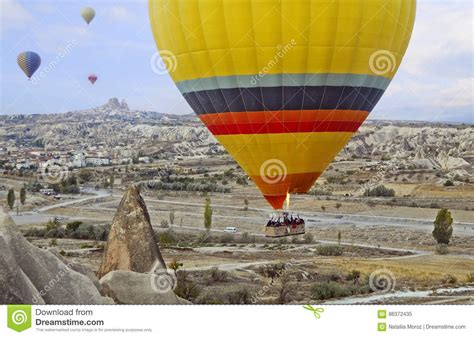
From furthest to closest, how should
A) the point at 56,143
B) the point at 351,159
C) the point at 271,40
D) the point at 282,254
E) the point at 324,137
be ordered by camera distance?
the point at 56,143, the point at 351,159, the point at 282,254, the point at 324,137, the point at 271,40

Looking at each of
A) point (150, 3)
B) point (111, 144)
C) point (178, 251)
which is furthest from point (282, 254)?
point (111, 144)

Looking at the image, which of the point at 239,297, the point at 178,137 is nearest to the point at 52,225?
the point at 239,297

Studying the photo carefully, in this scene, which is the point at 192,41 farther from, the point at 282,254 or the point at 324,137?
the point at 282,254

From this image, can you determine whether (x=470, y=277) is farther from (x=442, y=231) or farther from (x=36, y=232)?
(x=36, y=232)

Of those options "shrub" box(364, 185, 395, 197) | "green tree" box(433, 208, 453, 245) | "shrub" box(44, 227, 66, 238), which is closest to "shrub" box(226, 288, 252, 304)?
"green tree" box(433, 208, 453, 245)

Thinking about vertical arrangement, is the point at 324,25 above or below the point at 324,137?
above
